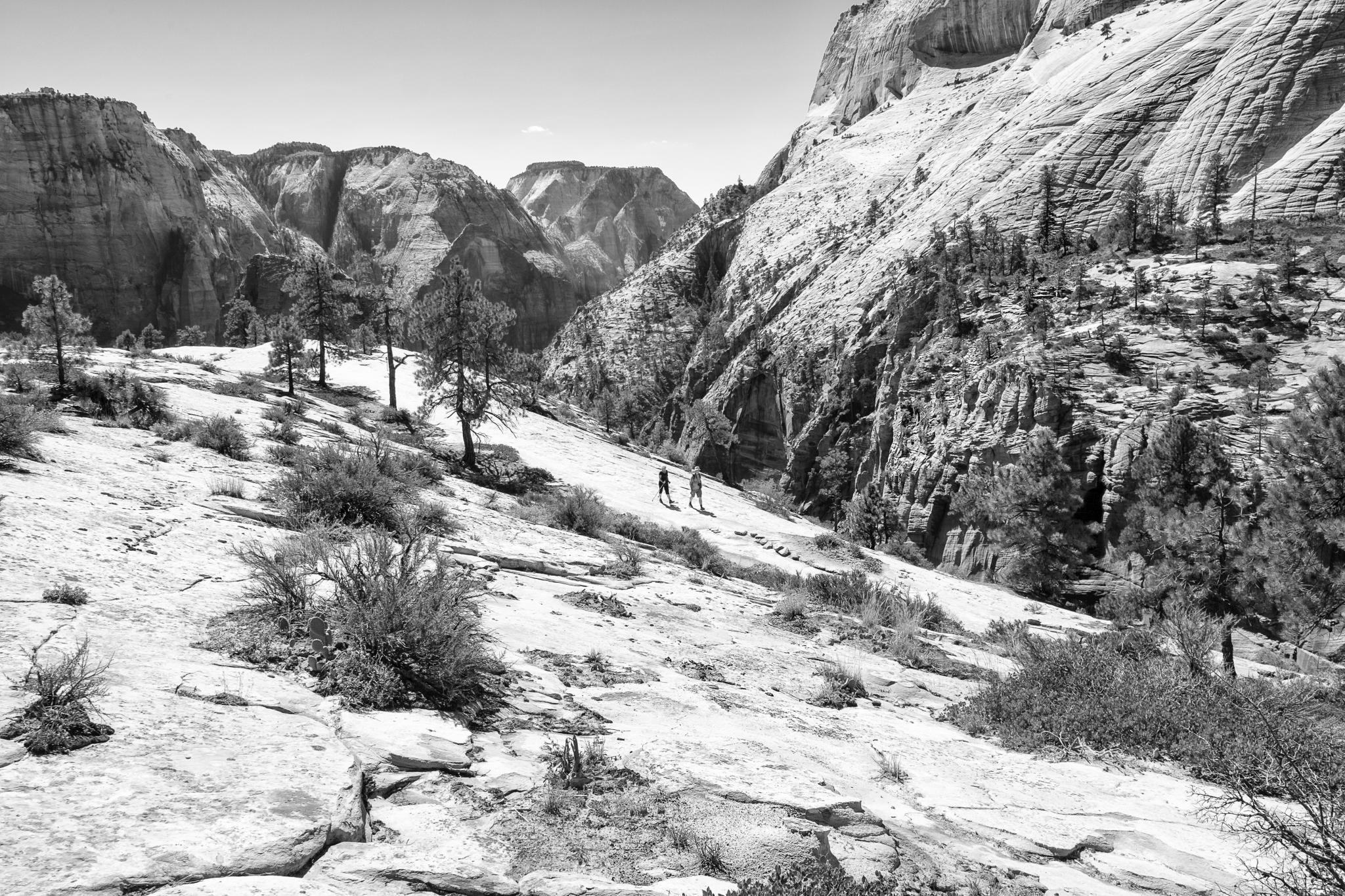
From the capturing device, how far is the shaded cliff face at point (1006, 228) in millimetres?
44562

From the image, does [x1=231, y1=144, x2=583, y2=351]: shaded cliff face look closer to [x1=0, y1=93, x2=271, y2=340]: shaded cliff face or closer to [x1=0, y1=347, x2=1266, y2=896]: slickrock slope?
[x1=0, y1=93, x2=271, y2=340]: shaded cliff face

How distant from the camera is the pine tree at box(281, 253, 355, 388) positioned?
3391cm

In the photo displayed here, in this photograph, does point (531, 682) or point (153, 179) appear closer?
point (531, 682)

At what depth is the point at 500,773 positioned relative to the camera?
14.2 ft

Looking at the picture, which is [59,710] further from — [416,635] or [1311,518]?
[1311,518]

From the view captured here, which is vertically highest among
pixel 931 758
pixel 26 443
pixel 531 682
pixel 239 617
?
pixel 26 443

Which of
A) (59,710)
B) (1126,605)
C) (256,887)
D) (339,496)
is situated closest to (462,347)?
(339,496)

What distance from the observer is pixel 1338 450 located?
16312 mm

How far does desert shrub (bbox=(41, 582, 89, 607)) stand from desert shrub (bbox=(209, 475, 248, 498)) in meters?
4.86

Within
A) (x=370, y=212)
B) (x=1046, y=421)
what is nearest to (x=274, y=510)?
(x=1046, y=421)

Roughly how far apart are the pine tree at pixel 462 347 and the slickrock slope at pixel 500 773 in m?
13.0

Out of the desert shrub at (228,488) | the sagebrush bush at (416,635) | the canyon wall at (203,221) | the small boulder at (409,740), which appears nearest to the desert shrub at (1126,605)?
the sagebrush bush at (416,635)

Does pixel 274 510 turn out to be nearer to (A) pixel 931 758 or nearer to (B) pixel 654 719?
(B) pixel 654 719

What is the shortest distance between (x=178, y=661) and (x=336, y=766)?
5.87 feet
